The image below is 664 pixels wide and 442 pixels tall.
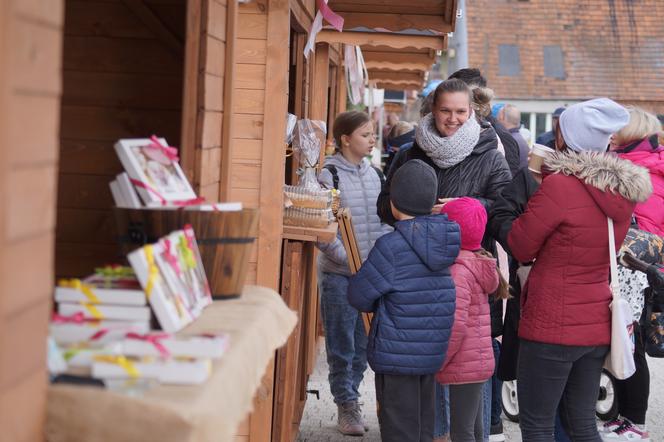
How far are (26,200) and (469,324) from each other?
10.6ft

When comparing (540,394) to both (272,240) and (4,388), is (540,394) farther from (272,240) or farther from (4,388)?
(4,388)

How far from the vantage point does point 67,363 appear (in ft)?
6.77

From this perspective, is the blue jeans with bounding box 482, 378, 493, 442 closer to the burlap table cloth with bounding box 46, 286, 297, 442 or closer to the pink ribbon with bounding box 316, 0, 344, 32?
the pink ribbon with bounding box 316, 0, 344, 32

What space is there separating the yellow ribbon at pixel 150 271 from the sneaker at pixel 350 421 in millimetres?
4372

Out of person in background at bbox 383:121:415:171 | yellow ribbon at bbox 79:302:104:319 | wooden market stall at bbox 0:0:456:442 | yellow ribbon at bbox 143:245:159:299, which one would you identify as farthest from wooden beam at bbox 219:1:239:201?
person in background at bbox 383:121:415:171

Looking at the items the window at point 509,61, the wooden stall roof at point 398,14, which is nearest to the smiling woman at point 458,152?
the wooden stall roof at point 398,14

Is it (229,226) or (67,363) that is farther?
(229,226)

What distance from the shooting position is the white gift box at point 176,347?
6.86ft

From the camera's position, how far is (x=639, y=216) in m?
5.97

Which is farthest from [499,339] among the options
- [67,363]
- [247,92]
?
[67,363]

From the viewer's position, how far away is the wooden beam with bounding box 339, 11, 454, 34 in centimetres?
704

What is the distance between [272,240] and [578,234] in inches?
55.4

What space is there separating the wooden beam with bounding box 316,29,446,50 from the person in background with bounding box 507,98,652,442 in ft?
10.7

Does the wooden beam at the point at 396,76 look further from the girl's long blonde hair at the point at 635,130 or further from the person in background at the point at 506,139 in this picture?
the girl's long blonde hair at the point at 635,130
